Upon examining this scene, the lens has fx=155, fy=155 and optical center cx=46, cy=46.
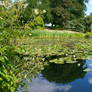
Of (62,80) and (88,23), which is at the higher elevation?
(88,23)

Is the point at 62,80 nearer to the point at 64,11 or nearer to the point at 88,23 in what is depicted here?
the point at 64,11

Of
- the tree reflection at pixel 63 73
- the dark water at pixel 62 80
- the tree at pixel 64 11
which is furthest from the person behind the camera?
the tree at pixel 64 11

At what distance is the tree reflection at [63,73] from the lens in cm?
426

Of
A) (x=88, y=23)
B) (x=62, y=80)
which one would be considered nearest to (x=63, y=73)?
(x=62, y=80)

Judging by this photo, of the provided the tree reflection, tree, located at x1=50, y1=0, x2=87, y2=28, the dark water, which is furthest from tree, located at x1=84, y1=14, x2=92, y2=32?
the dark water

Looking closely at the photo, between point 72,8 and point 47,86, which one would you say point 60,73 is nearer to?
point 47,86

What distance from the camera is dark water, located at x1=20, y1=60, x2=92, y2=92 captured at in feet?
11.9

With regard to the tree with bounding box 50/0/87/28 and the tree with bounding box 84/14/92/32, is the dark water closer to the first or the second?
the tree with bounding box 50/0/87/28

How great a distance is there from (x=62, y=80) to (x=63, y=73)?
61 cm

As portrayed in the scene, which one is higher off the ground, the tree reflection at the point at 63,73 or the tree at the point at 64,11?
the tree at the point at 64,11

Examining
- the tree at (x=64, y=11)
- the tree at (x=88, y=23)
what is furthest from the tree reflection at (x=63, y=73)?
the tree at (x=88, y=23)

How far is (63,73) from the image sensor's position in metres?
4.79

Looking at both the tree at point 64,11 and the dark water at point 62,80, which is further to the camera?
the tree at point 64,11

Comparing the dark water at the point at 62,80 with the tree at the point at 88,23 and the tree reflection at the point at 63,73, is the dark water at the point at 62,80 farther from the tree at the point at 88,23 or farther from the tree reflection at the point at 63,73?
the tree at the point at 88,23
